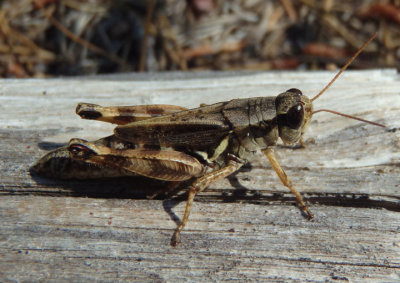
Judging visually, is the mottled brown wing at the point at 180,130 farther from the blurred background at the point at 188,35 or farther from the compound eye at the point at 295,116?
the blurred background at the point at 188,35

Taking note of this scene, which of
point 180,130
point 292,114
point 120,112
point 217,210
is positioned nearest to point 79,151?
point 120,112

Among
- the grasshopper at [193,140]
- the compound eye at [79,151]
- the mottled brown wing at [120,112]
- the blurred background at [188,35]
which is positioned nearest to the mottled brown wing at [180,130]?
the grasshopper at [193,140]

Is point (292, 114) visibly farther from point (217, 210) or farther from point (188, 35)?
point (188, 35)

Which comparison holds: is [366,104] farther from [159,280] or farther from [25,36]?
[25,36]

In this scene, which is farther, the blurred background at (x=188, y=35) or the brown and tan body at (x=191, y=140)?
the blurred background at (x=188, y=35)

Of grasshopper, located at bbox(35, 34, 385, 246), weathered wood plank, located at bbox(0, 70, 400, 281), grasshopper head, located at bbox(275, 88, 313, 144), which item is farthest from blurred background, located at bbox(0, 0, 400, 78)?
grasshopper head, located at bbox(275, 88, 313, 144)

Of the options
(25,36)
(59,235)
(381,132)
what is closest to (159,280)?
(59,235)
